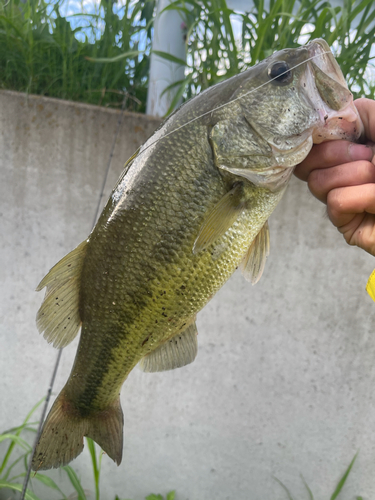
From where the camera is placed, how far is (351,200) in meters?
0.78

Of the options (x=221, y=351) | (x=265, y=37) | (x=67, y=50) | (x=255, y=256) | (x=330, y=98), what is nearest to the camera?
(x=330, y=98)

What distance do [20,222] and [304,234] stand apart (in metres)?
1.19

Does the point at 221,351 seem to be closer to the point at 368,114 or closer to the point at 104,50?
the point at 368,114

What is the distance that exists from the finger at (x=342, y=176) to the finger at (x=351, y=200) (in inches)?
0.5

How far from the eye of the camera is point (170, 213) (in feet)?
2.42

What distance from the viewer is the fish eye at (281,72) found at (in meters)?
0.74

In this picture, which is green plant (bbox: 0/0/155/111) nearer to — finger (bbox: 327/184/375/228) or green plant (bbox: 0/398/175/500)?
finger (bbox: 327/184/375/228)

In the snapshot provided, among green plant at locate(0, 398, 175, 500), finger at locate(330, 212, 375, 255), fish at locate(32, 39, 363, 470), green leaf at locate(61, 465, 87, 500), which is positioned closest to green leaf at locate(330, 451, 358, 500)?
green plant at locate(0, 398, 175, 500)

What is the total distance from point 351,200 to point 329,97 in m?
0.20

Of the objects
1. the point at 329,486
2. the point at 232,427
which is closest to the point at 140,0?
the point at 232,427

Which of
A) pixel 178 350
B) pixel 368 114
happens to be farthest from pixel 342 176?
pixel 178 350

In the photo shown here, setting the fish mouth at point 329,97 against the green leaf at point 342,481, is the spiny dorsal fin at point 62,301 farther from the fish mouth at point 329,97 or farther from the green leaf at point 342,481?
the green leaf at point 342,481

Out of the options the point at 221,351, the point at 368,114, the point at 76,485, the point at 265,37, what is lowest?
the point at 76,485

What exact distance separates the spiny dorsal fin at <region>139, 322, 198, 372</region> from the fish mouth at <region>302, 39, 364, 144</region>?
1.55 ft
